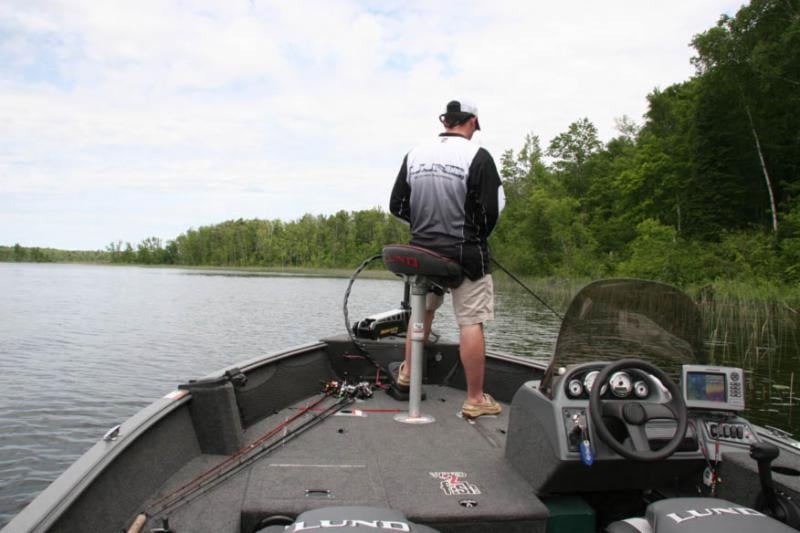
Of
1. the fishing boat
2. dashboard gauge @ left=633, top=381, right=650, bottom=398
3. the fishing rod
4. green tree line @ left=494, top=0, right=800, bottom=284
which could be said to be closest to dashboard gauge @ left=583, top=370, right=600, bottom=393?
the fishing boat

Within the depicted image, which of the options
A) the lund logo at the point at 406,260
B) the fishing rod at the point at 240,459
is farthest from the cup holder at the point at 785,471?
the fishing rod at the point at 240,459

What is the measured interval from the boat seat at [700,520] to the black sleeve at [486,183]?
1946mm

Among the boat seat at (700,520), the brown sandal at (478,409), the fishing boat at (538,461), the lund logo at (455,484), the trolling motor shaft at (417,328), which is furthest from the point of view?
the brown sandal at (478,409)

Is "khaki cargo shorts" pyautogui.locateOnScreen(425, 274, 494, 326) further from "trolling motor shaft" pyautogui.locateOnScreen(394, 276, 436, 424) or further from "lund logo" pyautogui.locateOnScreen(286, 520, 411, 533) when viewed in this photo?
"lund logo" pyautogui.locateOnScreen(286, 520, 411, 533)

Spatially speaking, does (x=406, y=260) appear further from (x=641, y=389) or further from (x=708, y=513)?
(x=708, y=513)

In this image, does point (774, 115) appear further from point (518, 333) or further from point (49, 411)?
point (49, 411)

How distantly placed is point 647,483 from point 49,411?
7.44 m

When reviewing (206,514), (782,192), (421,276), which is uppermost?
(782,192)

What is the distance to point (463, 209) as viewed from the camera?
3498mm

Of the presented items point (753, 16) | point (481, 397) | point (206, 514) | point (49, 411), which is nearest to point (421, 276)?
point (481, 397)

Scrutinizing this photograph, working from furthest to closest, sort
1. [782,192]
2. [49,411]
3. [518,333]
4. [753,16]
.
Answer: [782,192]
[753,16]
[518,333]
[49,411]

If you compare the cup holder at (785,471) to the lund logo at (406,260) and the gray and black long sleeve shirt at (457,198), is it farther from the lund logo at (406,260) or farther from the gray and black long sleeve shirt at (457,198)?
the lund logo at (406,260)

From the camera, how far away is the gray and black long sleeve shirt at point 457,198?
3451 millimetres

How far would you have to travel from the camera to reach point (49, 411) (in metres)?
7.50
